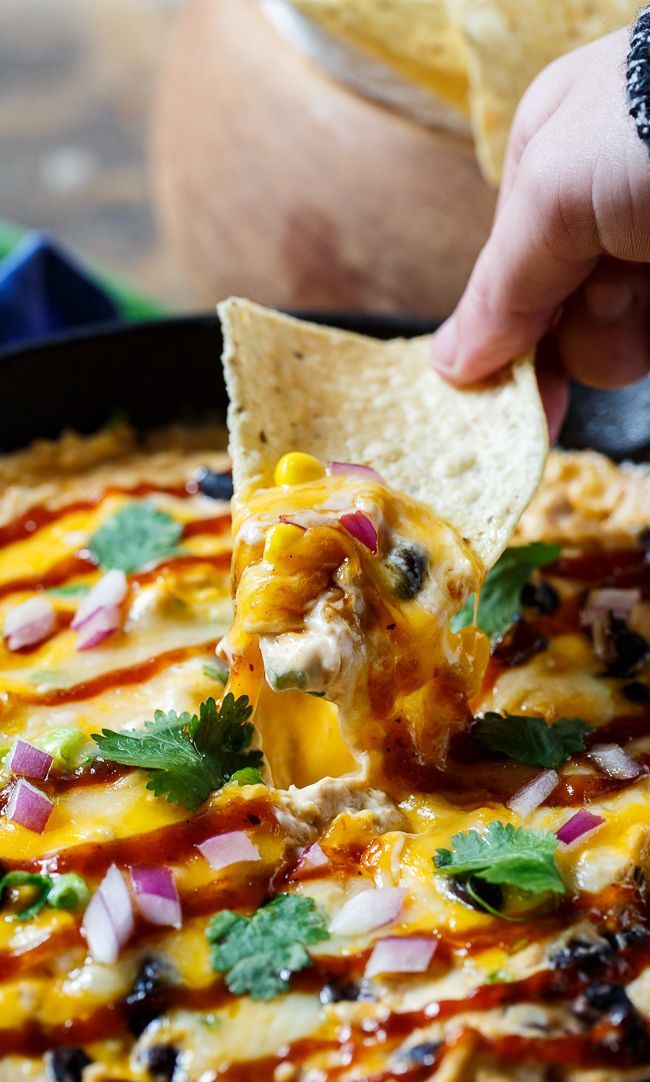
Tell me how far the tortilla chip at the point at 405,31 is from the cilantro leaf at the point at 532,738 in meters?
3.07

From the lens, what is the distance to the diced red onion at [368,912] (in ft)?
9.14

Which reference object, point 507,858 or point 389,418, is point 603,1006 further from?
point 389,418

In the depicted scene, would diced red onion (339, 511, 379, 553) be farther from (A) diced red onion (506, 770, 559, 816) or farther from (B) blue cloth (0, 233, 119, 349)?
(B) blue cloth (0, 233, 119, 349)

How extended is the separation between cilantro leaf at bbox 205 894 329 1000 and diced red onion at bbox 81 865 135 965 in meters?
0.19

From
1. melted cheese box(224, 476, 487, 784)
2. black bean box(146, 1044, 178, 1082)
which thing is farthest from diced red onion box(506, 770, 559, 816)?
black bean box(146, 1044, 178, 1082)

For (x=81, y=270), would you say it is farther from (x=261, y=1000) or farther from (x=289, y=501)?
(x=261, y=1000)

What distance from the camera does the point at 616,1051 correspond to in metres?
2.54

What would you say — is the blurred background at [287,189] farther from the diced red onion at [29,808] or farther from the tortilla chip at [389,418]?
the diced red onion at [29,808]

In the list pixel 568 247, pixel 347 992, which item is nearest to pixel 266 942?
pixel 347 992

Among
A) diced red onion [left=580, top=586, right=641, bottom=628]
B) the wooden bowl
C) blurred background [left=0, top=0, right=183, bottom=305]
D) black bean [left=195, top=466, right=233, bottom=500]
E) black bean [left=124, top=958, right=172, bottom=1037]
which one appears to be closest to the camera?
black bean [left=124, top=958, right=172, bottom=1037]

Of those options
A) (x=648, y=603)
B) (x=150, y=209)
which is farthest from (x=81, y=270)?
(x=150, y=209)

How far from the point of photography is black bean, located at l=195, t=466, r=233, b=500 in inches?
177

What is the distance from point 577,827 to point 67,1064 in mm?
1242

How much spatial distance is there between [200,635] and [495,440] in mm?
1039
